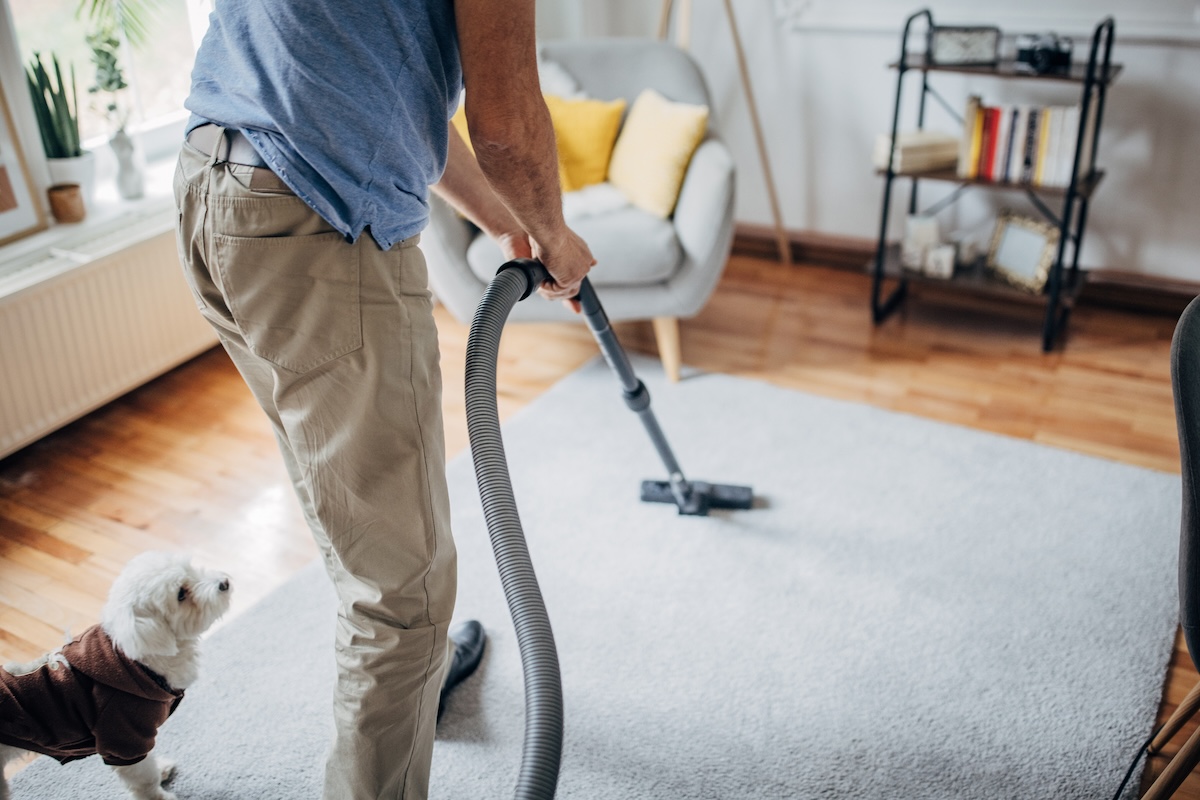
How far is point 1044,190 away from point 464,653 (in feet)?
7.08

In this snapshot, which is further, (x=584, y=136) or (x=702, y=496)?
(x=584, y=136)

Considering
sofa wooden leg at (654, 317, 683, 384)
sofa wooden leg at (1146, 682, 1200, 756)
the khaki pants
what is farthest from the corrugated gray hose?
sofa wooden leg at (654, 317, 683, 384)

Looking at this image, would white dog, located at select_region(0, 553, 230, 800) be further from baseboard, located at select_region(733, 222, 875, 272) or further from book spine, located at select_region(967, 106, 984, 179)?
baseboard, located at select_region(733, 222, 875, 272)

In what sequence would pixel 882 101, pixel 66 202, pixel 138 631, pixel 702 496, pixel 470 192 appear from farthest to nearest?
1. pixel 882 101
2. pixel 66 202
3. pixel 702 496
4. pixel 470 192
5. pixel 138 631

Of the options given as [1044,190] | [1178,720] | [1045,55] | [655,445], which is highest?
[1045,55]

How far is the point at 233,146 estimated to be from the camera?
1.15m

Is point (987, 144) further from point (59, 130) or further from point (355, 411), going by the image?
point (59, 130)

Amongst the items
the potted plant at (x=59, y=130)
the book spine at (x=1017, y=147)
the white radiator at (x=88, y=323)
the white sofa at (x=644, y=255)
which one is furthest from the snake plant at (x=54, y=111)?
the book spine at (x=1017, y=147)

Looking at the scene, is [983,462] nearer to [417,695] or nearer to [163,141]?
[417,695]

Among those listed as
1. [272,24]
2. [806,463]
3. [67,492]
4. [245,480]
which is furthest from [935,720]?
[67,492]

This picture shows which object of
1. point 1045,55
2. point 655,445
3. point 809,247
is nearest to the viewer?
point 655,445

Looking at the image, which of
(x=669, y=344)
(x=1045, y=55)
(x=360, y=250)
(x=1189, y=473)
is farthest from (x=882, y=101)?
(x=360, y=250)

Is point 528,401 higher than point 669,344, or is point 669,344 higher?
point 669,344

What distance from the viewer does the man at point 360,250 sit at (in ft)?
3.61
